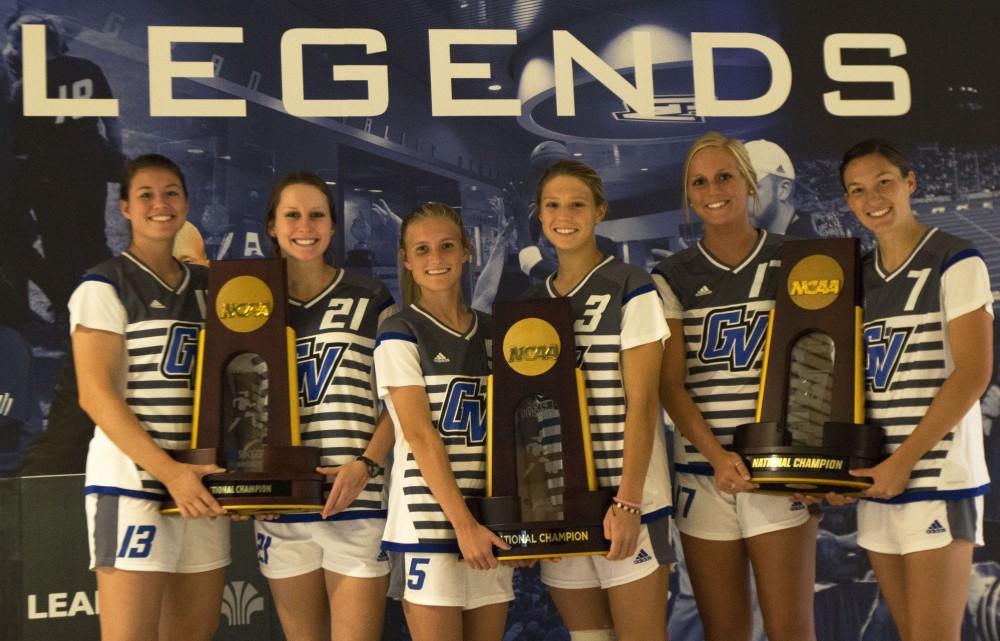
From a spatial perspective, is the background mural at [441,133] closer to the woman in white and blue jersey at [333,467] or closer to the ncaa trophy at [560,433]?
the woman in white and blue jersey at [333,467]

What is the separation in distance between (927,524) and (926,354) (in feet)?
1.51

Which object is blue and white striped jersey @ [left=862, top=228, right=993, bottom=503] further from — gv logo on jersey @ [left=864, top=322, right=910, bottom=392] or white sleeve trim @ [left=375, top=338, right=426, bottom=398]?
white sleeve trim @ [left=375, top=338, right=426, bottom=398]

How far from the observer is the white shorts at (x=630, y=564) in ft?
9.15

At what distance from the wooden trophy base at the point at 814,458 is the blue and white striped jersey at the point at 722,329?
174 mm

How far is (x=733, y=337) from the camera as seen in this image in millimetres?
3072

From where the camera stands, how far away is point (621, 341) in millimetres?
2836

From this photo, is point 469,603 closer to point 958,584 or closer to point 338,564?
point 338,564

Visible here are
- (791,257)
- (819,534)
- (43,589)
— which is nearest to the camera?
(791,257)

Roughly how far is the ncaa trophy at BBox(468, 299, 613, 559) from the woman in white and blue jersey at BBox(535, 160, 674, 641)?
0.08 m

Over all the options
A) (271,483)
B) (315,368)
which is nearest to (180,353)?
(315,368)

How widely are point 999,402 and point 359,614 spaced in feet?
9.58

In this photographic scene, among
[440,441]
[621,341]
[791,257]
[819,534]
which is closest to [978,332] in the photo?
[791,257]

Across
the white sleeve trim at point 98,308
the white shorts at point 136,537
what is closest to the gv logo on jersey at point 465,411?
the white shorts at point 136,537

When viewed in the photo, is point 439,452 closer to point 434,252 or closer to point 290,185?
point 434,252
